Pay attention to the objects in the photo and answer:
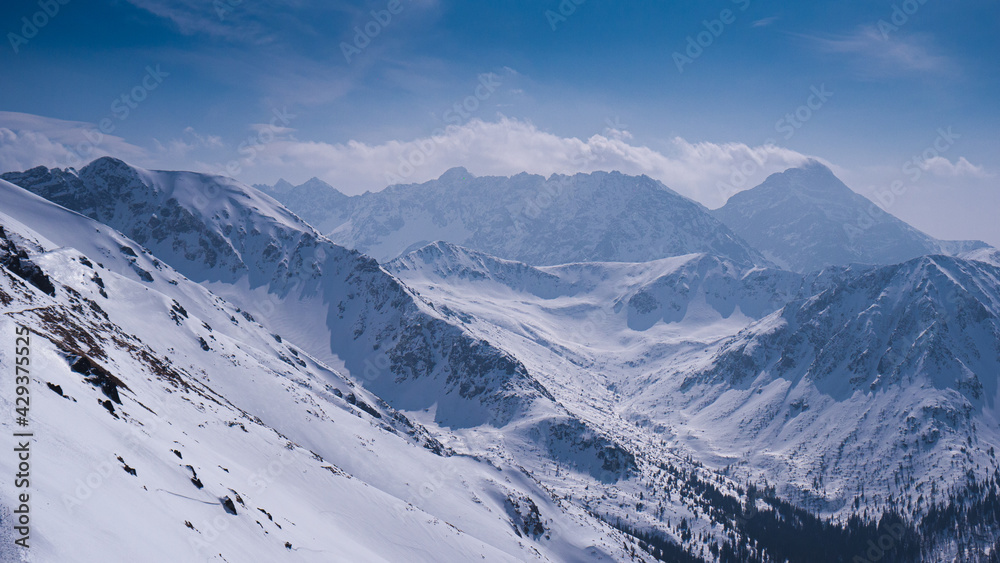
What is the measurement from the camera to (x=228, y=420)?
69125 millimetres

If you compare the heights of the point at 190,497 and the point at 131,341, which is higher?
the point at 190,497

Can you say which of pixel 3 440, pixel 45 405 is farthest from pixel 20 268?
pixel 3 440

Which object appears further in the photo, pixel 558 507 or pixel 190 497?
pixel 558 507

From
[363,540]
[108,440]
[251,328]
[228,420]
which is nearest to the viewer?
[108,440]

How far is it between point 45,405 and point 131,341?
54280 mm

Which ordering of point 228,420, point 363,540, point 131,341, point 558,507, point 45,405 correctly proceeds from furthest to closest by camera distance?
point 558,507 < point 131,341 < point 228,420 < point 363,540 < point 45,405

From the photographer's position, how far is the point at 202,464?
45.1 meters

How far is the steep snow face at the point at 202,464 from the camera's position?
2728cm

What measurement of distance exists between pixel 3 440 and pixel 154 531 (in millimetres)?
8297

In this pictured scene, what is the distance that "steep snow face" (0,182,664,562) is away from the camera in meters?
27.3

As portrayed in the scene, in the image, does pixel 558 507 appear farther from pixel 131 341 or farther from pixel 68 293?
pixel 68 293

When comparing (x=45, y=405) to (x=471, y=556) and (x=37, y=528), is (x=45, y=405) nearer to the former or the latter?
(x=37, y=528)

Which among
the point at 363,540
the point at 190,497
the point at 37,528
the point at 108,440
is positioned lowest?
the point at 363,540

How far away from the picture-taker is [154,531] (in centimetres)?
2783
